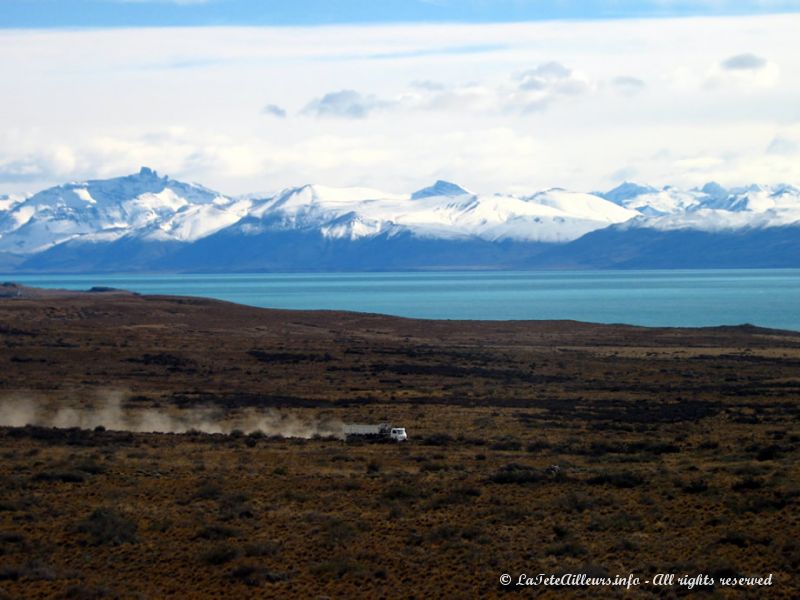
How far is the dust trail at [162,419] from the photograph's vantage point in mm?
47375

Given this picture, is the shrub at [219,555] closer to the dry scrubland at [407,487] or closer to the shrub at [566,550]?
the dry scrubland at [407,487]

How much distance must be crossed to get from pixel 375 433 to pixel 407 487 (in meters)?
13.5

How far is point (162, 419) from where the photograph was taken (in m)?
50.6

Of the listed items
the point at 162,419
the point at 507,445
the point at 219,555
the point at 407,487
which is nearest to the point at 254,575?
the point at 219,555

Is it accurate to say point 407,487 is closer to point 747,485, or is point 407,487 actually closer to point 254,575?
point 254,575

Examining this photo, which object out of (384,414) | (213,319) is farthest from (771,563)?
(213,319)

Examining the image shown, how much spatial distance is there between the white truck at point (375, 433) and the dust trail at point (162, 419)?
1.36 meters

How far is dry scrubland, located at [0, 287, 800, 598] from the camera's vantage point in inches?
904

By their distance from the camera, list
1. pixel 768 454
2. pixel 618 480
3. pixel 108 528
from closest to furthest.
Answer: pixel 108 528, pixel 618 480, pixel 768 454

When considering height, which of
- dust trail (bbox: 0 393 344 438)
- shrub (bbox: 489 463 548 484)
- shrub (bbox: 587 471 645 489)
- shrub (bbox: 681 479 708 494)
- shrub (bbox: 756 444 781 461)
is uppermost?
shrub (bbox: 756 444 781 461)

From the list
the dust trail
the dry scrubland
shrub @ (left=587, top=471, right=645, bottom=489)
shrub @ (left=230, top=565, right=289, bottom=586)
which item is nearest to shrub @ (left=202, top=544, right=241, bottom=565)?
the dry scrubland

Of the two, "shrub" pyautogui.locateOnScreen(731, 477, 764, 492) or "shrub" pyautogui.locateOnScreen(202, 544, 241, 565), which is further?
"shrub" pyautogui.locateOnScreen(731, 477, 764, 492)

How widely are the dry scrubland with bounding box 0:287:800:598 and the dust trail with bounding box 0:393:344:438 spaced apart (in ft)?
2.64

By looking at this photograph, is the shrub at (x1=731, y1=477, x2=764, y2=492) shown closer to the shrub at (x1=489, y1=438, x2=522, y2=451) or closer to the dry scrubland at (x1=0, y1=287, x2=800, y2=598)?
the dry scrubland at (x1=0, y1=287, x2=800, y2=598)
